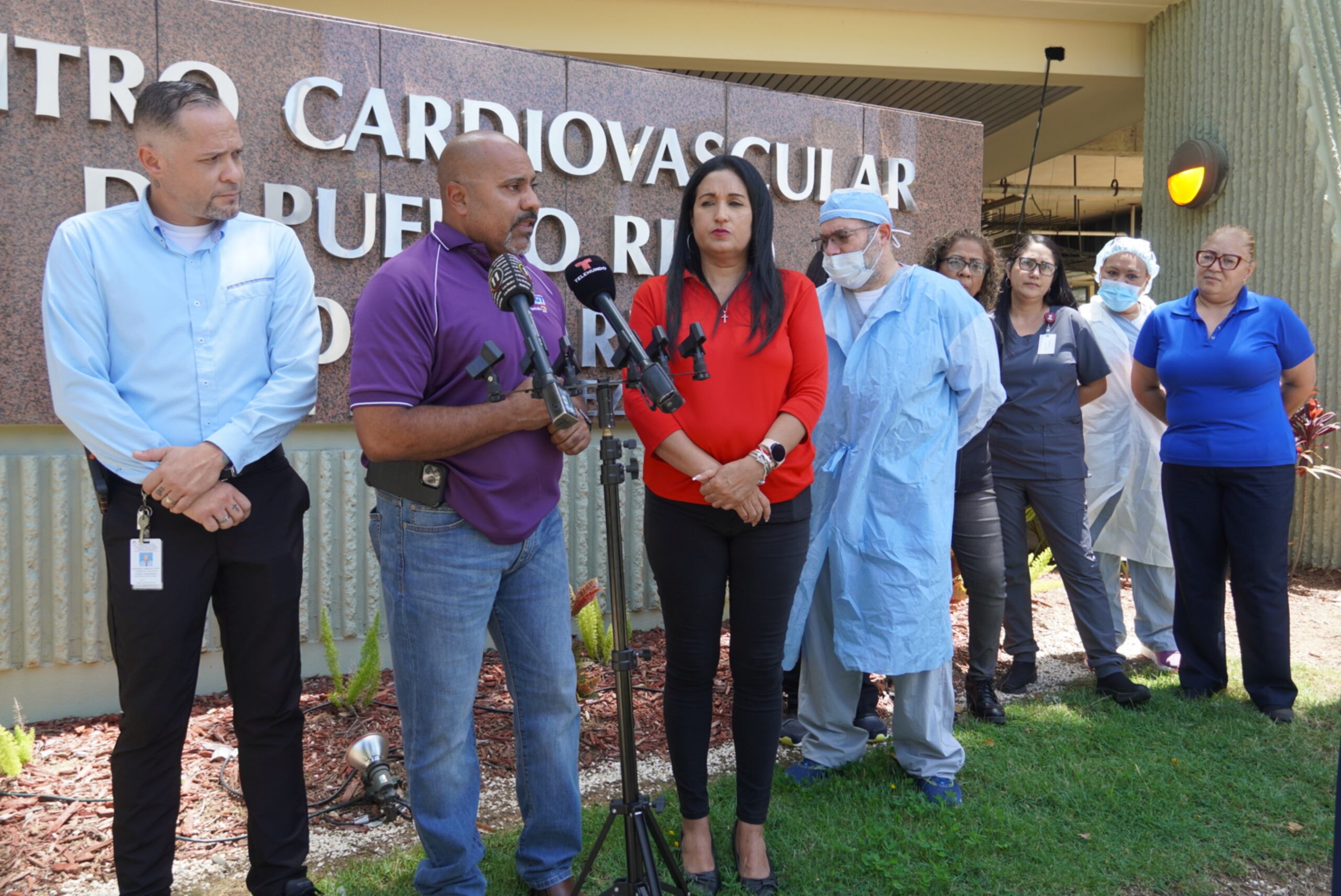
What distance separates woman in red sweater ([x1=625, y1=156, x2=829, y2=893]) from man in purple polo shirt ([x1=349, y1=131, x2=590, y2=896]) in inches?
14.1

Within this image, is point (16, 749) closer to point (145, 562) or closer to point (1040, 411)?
point (145, 562)

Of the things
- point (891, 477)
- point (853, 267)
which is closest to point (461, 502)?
point (891, 477)

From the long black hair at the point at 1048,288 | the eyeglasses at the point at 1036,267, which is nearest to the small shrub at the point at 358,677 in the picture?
the long black hair at the point at 1048,288

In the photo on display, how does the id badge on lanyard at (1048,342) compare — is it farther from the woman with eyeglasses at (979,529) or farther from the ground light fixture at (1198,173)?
the ground light fixture at (1198,173)

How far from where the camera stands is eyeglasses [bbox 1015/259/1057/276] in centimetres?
480

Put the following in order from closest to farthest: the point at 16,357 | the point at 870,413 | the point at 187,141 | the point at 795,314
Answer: the point at 187,141 < the point at 795,314 < the point at 870,413 < the point at 16,357

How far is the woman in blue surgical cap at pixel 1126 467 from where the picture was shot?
544cm

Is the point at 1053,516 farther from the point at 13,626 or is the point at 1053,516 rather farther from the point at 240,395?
the point at 13,626

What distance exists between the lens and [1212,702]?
462 cm

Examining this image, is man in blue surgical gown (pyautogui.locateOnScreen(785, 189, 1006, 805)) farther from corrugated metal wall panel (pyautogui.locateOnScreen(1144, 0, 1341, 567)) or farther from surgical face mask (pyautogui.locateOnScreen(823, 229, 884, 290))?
corrugated metal wall panel (pyautogui.locateOnScreen(1144, 0, 1341, 567))

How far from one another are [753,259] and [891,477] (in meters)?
0.97

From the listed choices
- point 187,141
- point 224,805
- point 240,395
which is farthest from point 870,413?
point 224,805

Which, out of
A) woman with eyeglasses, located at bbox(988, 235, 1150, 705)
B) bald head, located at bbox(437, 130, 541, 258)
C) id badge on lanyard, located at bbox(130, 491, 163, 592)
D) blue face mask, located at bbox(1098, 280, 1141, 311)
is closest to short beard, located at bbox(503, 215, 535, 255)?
bald head, located at bbox(437, 130, 541, 258)

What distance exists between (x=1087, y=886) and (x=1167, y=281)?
7.07 meters
